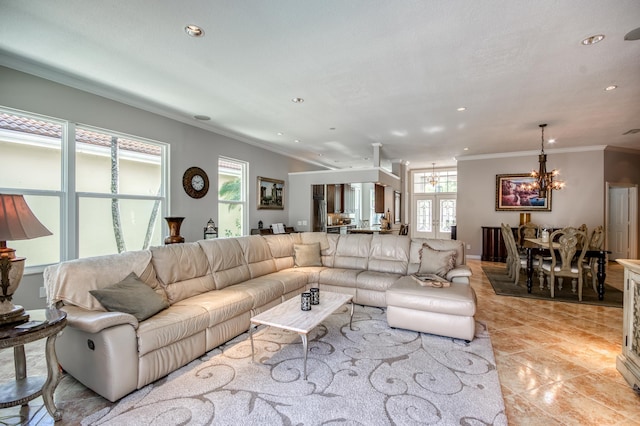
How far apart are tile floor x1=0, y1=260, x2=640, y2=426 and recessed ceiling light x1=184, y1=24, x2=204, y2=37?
288 cm

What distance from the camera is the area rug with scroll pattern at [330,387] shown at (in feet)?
6.02

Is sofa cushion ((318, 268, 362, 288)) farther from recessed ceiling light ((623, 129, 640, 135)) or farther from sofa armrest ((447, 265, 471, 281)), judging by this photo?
recessed ceiling light ((623, 129, 640, 135))

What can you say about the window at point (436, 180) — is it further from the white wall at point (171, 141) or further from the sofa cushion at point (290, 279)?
the sofa cushion at point (290, 279)

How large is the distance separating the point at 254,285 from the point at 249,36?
8.43ft

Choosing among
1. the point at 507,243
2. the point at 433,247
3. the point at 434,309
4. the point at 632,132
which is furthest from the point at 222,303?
the point at 632,132

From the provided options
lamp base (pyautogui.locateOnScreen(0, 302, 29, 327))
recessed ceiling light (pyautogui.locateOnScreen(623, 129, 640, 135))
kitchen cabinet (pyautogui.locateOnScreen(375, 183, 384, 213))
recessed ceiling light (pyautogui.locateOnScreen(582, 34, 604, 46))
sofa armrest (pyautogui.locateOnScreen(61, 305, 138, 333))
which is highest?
recessed ceiling light (pyautogui.locateOnScreen(623, 129, 640, 135))

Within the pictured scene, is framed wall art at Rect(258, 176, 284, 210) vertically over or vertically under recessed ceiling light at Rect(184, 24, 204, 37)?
under

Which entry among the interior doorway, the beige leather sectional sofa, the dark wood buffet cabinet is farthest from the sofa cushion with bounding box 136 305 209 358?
the interior doorway

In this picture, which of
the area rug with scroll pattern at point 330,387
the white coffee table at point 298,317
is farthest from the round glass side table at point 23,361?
the white coffee table at point 298,317

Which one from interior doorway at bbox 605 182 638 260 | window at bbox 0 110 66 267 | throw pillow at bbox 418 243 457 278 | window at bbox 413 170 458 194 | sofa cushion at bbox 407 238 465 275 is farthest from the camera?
window at bbox 413 170 458 194

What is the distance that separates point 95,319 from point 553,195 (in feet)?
29.8

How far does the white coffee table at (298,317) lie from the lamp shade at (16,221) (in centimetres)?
160

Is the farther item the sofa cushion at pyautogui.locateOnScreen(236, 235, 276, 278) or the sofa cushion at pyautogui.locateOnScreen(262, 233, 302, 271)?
the sofa cushion at pyautogui.locateOnScreen(262, 233, 302, 271)

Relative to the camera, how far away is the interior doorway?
7.28 metres
